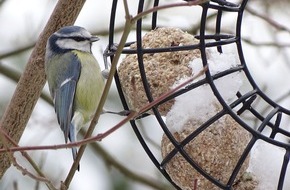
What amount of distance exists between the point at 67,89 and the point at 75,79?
0.06 metres

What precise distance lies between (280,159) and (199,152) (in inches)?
12.1

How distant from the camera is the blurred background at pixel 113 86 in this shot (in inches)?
152

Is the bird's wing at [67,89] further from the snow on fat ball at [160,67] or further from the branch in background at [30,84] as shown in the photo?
the snow on fat ball at [160,67]

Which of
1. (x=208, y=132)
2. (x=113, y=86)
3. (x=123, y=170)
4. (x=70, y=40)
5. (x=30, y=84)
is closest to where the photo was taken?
(x=208, y=132)

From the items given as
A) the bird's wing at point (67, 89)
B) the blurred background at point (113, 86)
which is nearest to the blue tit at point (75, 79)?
the bird's wing at point (67, 89)

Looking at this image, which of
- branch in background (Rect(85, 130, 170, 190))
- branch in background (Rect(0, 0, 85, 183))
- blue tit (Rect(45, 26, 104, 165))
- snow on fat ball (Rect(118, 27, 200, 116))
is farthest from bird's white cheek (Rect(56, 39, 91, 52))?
branch in background (Rect(85, 130, 170, 190))

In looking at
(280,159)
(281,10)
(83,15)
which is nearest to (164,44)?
(280,159)

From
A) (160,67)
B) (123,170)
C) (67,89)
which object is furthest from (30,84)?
(123,170)

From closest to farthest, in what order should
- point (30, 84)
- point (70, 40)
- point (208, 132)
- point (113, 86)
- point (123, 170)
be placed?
point (208, 132)
point (30, 84)
point (70, 40)
point (123, 170)
point (113, 86)

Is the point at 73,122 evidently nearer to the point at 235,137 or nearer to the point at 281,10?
the point at 235,137

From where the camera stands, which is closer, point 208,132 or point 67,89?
point 208,132

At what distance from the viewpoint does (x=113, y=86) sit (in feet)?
14.4

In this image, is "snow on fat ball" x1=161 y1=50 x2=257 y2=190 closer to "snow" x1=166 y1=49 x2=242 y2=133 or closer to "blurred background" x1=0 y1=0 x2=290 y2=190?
"snow" x1=166 y1=49 x2=242 y2=133

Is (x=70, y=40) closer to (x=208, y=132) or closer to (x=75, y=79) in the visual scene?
(x=75, y=79)
